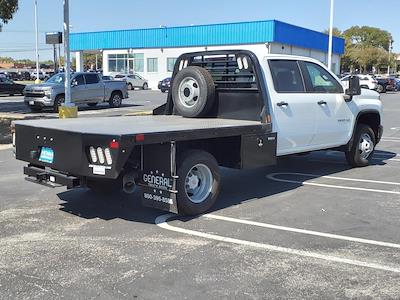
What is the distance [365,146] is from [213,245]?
549 centimetres

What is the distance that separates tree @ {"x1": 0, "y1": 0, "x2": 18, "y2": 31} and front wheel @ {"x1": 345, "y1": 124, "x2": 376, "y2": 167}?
13.2 metres

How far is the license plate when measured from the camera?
5877 millimetres

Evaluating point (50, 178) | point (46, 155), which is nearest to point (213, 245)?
point (50, 178)

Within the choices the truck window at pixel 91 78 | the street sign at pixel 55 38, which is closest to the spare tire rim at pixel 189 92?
the street sign at pixel 55 38

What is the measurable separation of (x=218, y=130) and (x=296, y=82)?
2.33 metres

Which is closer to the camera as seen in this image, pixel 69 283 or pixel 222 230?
pixel 69 283

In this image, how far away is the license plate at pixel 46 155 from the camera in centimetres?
588

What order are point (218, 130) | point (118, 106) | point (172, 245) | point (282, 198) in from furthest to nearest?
1. point (118, 106)
2. point (282, 198)
3. point (218, 130)
4. point (172, 245)

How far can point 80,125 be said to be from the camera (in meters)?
6.30

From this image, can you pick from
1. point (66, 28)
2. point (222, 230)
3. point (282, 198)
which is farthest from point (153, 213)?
point (66, 28)

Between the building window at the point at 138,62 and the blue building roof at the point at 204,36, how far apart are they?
108 centimetres

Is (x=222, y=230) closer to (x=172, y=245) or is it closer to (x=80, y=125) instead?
(x=172, y=245)

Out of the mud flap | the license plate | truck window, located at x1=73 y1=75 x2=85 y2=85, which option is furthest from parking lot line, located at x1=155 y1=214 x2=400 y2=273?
truck window, located at x1=73 y1=75 x2=85 y2=85

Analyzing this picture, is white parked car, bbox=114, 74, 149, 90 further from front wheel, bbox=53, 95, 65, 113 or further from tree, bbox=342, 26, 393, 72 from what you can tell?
tree, bbox=342, 26, 393, 72
